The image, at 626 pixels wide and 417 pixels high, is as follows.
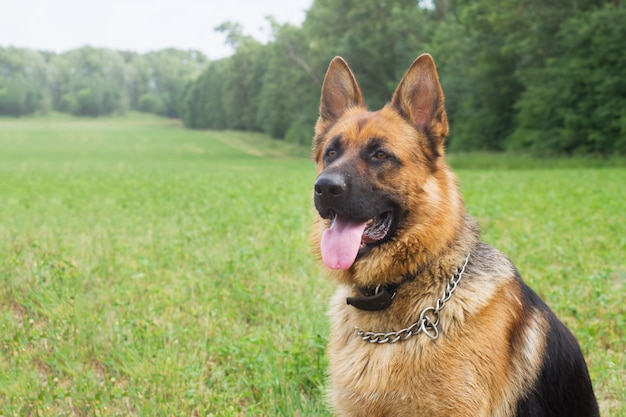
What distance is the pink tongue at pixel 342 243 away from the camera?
10.3ft

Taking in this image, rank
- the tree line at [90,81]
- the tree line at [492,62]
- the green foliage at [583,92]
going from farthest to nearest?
1. the tree line at [90,81]
2. the tree line at [492,62]
3. the green foliage at [583,92]

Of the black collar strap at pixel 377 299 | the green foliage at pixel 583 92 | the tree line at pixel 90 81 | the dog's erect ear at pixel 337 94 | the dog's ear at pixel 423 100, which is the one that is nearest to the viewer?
the black collar strap at pixel 377 299

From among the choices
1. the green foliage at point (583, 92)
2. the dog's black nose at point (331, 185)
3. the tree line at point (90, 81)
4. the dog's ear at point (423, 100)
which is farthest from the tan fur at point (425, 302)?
the tree line at point (90, 81)

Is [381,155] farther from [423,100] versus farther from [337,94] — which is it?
[337,94]

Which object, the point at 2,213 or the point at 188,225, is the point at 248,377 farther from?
the point at 2,213

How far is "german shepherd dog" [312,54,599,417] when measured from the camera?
A: 2852mm

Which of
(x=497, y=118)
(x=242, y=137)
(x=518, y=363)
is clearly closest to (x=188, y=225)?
(x=518, y=363)

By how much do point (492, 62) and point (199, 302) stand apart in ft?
118

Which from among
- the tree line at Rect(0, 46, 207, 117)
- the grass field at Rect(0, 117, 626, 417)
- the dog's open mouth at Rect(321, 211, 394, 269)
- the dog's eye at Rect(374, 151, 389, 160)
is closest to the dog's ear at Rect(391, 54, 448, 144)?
the dog's eye at Rect(374, 151, 389, 160)

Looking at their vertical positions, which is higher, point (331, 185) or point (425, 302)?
point (331, 185)

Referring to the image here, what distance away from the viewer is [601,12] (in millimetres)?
28469

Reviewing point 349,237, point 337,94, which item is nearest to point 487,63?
point 337,94

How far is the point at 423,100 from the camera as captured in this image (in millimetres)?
3361

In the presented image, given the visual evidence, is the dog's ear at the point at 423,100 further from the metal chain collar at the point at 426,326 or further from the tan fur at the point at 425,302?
the metal chain collar at the point at 426,326
